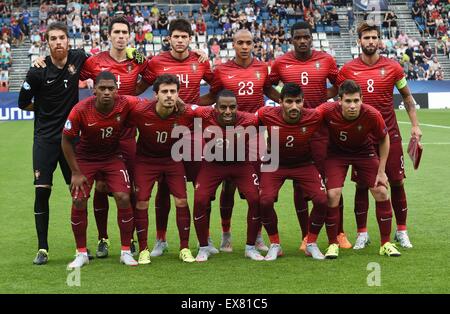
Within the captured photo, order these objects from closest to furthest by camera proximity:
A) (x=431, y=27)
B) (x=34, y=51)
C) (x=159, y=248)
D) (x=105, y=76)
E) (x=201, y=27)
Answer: (x=105, y=76) → (x=159, y=248) → (x=34, y=51) → (x=201, y=27) → (x=431, y=27)

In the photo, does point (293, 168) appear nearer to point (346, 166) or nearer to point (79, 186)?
point (346, 166)

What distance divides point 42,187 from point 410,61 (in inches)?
1181

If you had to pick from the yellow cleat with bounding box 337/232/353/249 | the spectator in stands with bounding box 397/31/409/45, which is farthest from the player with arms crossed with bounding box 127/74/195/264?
the spectator in stands with bounding box 397/31/409/45

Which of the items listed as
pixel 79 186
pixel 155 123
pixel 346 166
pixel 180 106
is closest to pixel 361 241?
pixel 346 166

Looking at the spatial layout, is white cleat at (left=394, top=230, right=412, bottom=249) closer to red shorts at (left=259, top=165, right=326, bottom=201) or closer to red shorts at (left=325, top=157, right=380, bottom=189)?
red shorts at (left=325, top=157, right=380, bottom=189)

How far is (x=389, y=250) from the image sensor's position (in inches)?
332

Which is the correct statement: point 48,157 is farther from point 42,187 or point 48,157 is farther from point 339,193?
point 339,193

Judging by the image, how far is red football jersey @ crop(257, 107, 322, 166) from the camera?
27.8 feet

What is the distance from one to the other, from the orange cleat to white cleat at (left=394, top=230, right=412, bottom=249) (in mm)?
547

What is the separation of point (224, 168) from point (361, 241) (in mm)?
1762

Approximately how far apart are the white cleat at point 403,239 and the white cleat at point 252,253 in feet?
5.42

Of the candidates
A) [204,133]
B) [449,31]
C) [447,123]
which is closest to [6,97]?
[447,123]

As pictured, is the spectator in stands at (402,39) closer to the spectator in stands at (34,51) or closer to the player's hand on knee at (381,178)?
the spectator in stands at (34,51)

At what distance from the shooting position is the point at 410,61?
36.3 metres
